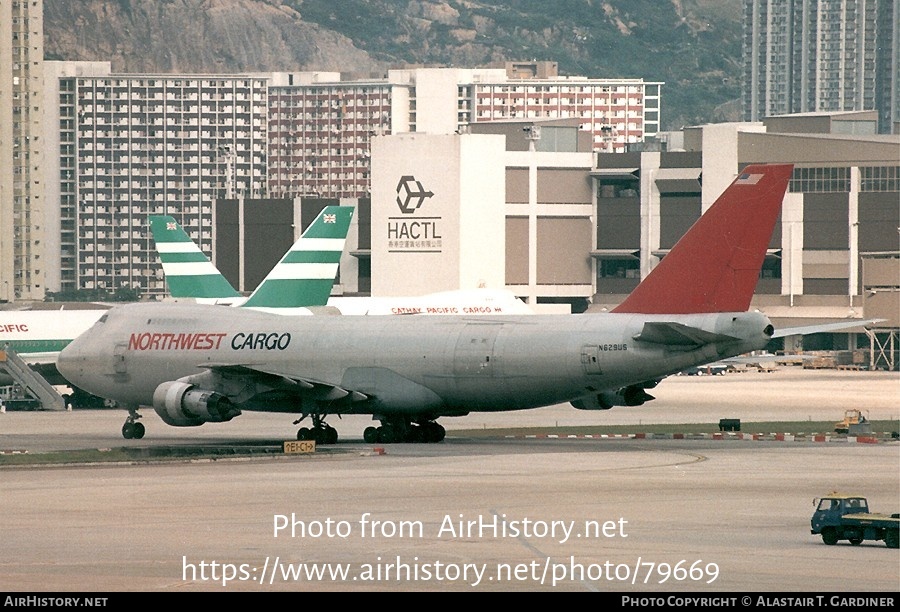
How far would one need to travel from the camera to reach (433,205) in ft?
518

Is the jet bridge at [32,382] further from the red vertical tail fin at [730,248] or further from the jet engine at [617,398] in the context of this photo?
the red vertical tail fin at [730,248]

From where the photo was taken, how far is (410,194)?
159m

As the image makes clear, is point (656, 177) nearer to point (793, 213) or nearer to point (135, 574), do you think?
point (793, 213)

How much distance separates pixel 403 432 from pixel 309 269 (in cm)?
3949

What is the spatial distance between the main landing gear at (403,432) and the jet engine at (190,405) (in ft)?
15.6

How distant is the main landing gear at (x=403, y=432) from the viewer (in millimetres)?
56031

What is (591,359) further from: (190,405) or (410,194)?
(410,194)

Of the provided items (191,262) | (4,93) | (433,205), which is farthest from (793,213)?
(4,93)

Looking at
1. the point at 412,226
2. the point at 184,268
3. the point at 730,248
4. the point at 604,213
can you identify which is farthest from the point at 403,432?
the point at 604,213

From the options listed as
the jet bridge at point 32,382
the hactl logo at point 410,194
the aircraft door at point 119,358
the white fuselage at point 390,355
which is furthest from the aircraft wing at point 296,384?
the hactl logo at point 410,194

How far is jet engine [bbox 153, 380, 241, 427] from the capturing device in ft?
Answer: 179

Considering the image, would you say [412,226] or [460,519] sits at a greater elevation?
[412,226]
